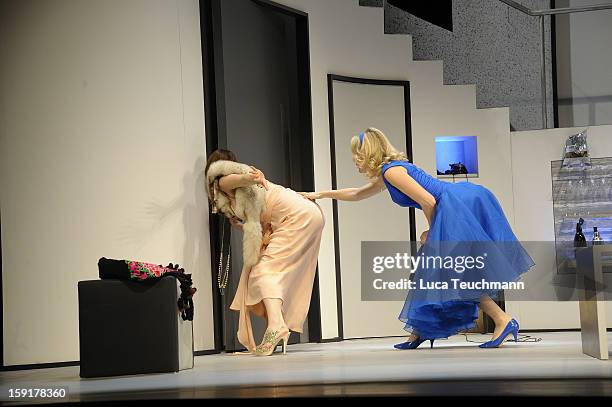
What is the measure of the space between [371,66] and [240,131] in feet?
5.84

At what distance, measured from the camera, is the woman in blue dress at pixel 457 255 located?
584cm

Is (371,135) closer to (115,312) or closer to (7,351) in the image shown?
(115,312)

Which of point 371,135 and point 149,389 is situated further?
point 371,135

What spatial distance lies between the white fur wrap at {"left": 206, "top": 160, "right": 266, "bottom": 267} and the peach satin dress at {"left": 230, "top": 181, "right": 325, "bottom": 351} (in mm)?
90

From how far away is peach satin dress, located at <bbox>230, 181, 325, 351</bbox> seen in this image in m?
6.39

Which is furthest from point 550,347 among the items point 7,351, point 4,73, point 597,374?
point 4,73

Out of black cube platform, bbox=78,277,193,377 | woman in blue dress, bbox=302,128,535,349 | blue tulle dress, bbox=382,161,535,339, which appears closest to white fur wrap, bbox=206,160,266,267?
woman in blue dress, bbox=302,128,535,349

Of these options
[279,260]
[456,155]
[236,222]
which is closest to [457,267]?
[279,260]

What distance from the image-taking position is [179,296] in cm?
504

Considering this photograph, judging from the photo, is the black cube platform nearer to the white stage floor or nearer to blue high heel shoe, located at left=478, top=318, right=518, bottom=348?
the white stage floor

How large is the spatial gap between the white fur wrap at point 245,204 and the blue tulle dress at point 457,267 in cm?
111

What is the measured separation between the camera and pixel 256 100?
7.47m

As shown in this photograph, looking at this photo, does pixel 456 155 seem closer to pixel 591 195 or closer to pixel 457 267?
pixel 591 195

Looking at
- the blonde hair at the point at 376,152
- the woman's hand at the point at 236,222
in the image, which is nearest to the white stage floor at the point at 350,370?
the woman's hand at the point at 236,222
